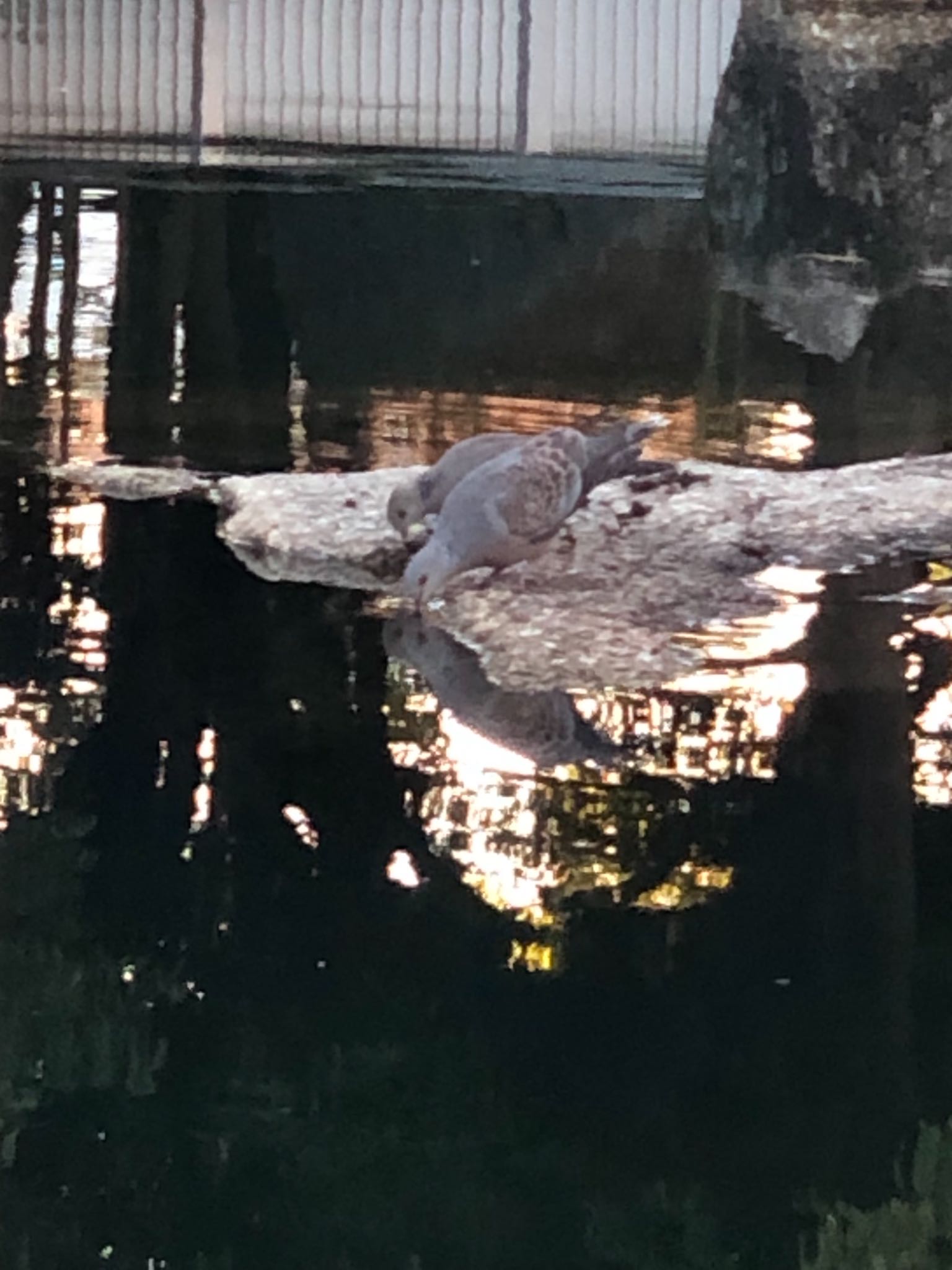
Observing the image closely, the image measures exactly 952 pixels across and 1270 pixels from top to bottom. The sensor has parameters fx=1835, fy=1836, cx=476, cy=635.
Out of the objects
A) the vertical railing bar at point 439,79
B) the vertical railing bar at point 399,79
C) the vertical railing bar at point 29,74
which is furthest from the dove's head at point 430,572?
the vertical railing bar at point 29,74

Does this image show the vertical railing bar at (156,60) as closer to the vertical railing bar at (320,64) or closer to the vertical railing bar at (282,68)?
the vertical railing bar at (282,68)

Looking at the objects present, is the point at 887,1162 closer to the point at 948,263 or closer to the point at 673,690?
the point at 673,690

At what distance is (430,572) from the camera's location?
5418mm

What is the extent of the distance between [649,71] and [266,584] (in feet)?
34.7

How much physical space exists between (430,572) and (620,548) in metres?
0.87

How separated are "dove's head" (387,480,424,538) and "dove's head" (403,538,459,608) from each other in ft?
1.19

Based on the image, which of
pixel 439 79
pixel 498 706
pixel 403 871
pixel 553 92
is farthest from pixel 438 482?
pixel 439 79

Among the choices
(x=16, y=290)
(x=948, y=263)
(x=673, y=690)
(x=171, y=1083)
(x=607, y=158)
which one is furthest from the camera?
(x=607, y=158)

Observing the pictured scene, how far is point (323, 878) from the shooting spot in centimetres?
392

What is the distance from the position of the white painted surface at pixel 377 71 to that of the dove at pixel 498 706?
421 inches

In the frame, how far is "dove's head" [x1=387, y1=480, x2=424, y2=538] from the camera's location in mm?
5824

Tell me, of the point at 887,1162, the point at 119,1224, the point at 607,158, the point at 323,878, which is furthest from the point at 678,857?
the point at 607,158

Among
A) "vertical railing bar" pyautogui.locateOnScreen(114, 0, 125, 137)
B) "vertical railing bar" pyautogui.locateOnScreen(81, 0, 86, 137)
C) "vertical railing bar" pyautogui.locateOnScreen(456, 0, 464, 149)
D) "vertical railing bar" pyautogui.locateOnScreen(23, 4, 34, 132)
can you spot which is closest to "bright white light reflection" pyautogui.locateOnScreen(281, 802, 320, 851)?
"vertical railing bar" pyautogui.locateOnScreen(456, 0, 464, 149)

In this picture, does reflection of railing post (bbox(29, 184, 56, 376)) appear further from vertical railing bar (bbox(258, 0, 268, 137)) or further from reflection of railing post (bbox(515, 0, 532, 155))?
reflection of railing post (bbox(515, 0, 532, 155))
